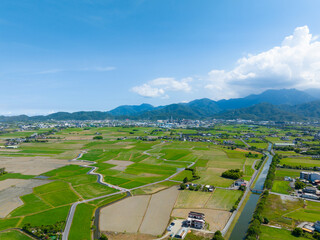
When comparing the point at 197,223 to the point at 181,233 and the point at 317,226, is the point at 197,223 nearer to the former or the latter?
the point at 181,233

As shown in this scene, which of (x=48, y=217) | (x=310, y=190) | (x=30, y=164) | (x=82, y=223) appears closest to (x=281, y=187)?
(x=310, y=190)

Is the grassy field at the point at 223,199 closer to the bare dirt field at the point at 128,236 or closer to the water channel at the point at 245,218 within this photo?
the water channel at the point at 245,218

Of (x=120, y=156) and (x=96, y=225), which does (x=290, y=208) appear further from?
(x=120, y=156)

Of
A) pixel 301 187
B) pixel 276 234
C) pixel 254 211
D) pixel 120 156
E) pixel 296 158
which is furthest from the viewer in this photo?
pixel 120 156

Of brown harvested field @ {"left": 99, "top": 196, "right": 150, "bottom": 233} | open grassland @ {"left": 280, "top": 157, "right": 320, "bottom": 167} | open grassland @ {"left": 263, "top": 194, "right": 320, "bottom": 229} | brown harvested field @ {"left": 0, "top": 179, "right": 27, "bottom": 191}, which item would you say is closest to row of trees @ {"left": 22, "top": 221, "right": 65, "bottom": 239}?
brown harvested field @ {"left": 99, "top": 196, "right": 150, "bottom": 233}

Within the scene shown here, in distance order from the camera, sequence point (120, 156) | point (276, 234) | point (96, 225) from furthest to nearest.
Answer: point (120, 156) < point (96, 225) < point (276, 234)

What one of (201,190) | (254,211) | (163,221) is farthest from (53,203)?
(254,211)
